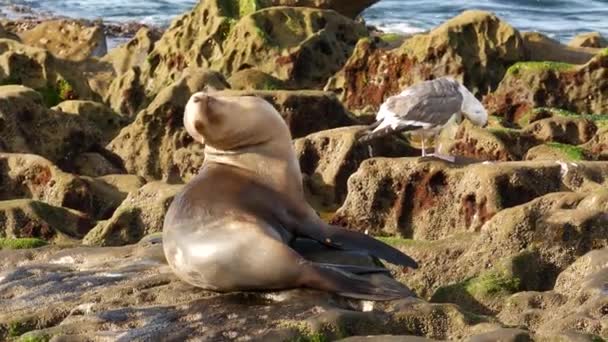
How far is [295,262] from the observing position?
25.1 feet

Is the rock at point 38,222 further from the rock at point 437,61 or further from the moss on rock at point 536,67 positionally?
the moss on rock at point 536,67

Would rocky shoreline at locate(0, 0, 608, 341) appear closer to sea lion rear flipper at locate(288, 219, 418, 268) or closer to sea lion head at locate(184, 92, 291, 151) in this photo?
sea lion rear flipper at locate(288, 219, 418, 268)

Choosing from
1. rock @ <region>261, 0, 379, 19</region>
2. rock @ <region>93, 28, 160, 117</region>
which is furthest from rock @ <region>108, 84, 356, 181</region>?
rock @ <region>261, 0, 379, 19</region>

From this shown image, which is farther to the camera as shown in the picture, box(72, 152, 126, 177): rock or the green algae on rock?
box(72, 152, 126, 177): rock

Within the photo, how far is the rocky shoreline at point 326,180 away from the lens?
290 inches

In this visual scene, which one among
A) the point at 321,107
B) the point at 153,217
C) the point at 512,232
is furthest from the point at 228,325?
the point at 321,107

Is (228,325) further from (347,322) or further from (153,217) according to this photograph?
(153,217)

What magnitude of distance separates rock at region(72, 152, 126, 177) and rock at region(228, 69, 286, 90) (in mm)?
2912

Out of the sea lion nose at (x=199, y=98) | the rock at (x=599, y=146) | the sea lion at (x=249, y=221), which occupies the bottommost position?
the rock at (x=599, y=146)

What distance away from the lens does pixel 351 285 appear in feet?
24.8

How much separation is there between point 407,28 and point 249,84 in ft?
62.5

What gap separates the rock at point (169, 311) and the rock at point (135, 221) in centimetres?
239

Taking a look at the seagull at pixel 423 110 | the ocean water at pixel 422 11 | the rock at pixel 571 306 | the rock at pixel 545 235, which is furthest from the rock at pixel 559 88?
the ocean water at pixel 422 11

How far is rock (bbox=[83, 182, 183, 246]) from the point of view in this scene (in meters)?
11.1
